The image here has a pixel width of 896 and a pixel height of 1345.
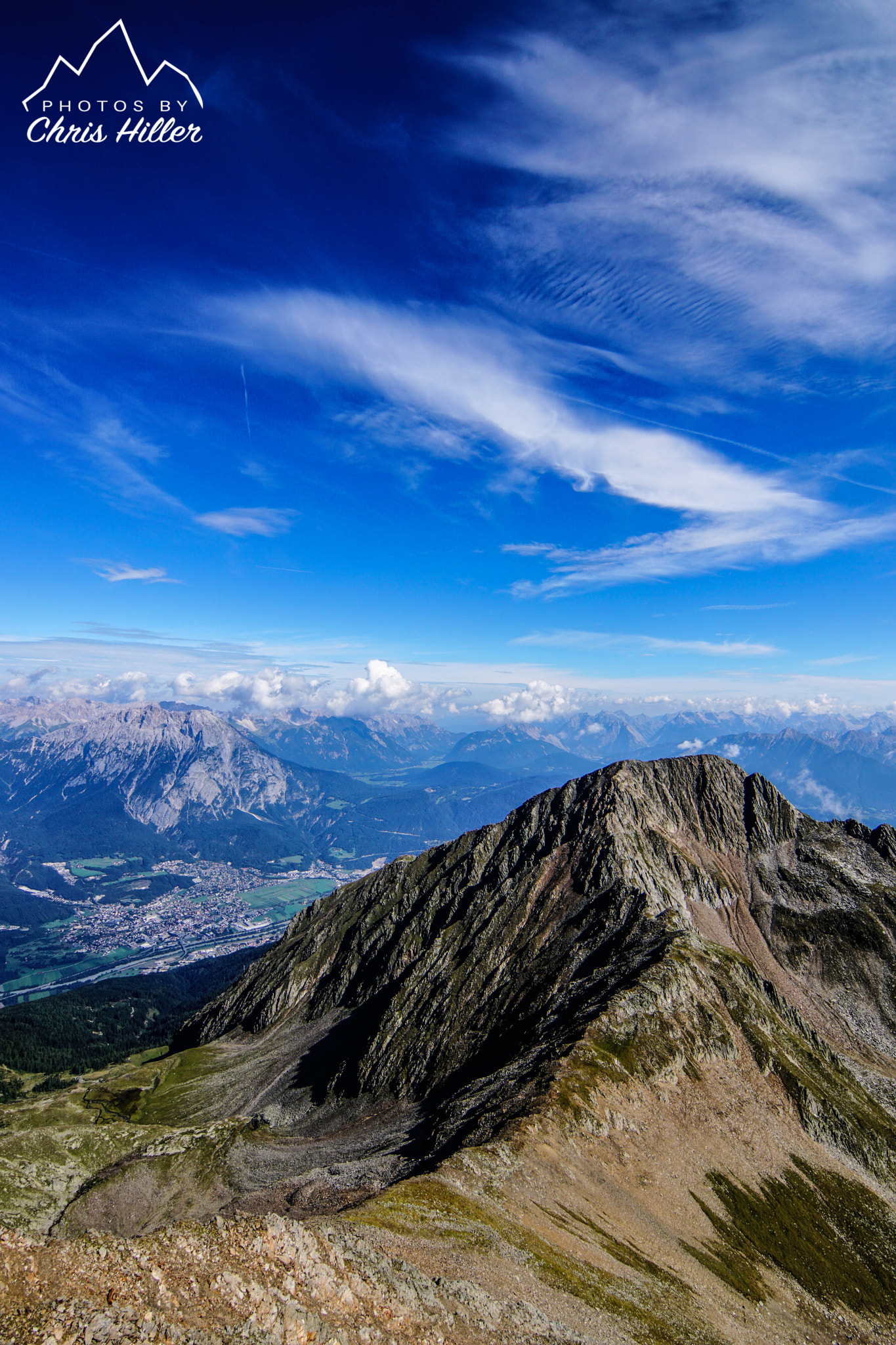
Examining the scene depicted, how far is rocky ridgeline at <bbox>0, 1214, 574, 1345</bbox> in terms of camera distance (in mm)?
26594

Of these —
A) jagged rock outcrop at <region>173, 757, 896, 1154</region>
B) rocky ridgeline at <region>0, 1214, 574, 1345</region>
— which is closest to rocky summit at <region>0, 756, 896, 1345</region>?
rocky ridgeline at <region>0, 1214, 574, 1345</region>

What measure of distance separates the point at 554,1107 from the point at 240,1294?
50841 millimetres

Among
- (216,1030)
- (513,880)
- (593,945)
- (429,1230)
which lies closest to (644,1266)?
(429,1230)

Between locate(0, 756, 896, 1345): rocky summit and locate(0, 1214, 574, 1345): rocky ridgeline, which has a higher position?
locate(0, 1214, 574, 1345): rocky ridgeline

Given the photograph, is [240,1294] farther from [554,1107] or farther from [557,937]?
[557,937]

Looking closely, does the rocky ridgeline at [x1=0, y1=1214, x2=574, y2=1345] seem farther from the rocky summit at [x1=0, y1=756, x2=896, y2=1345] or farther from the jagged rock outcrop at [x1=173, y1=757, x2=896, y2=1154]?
the jagged rock outcrop at [x1=173, y1=757, x2=896, y2=1154]

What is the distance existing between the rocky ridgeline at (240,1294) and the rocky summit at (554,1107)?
25cm

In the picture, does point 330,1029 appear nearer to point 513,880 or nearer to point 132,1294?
point 513,880

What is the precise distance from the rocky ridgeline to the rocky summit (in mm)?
247

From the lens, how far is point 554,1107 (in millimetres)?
71562

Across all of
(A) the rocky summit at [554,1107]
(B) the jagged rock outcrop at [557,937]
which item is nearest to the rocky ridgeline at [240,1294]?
(A) the rocky summit at [554,1107]

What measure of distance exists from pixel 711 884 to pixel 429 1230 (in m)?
134

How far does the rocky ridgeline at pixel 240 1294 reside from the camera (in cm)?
→ 2659

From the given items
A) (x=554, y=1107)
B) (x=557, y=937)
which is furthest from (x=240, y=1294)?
(x=557, y=937)
